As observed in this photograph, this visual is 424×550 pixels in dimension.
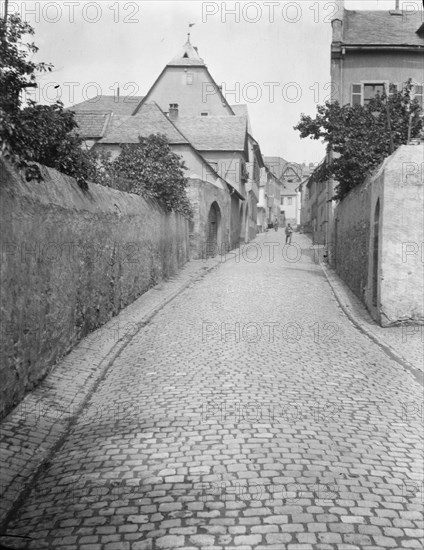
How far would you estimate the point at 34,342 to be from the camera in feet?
24.3

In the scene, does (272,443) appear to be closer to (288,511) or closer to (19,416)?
(288,511)

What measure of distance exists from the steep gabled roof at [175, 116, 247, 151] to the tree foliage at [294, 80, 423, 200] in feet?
67.8

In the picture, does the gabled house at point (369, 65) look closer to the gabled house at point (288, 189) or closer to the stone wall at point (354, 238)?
the stone wall at point (354, 238)

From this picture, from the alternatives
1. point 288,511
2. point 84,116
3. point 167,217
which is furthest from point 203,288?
point 84,116

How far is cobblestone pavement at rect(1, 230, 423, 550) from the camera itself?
4.17m

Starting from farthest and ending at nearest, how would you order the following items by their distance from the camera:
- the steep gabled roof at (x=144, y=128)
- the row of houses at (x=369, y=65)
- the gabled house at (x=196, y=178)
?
the steep gabled roof at (x=144, y=128), the row of houses at (x=369, y=65), the gabled house at (x=196, y=178)

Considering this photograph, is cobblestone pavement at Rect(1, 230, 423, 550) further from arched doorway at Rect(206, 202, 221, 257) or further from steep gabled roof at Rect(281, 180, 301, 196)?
steep gabled roof at Rect(281, 180, 301, 196)

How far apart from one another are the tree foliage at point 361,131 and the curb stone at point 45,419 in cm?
959

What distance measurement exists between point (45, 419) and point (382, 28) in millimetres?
27353

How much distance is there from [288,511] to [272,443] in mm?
1360

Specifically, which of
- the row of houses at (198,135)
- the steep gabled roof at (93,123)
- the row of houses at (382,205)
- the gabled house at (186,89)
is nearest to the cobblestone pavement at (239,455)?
the row of houses at (382,205)

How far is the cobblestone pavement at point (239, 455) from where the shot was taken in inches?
164

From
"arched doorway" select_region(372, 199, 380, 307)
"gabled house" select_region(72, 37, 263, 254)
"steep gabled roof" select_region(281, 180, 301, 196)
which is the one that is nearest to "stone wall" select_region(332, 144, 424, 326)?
"arched doorway" select_region(372, 199, 380, 307)

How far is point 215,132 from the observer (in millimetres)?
41031
